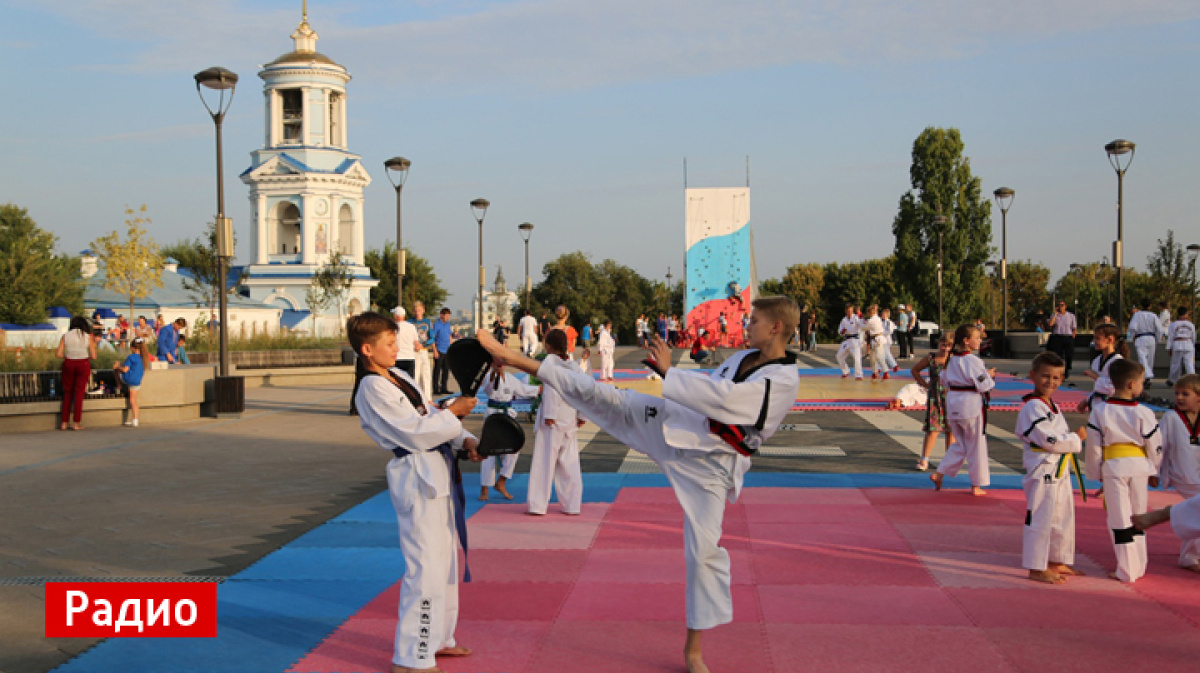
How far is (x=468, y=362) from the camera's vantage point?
4.88m

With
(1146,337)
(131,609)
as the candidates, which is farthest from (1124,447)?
(1146,337)

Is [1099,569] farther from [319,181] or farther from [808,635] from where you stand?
[319,181]

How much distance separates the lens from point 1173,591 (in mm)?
5957

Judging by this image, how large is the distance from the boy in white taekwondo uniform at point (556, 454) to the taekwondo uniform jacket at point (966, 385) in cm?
378

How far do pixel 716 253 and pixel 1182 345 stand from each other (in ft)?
81.1

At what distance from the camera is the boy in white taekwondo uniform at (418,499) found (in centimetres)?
452

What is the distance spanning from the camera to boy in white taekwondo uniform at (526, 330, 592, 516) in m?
8.52

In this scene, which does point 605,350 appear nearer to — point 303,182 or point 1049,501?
point 1049,501

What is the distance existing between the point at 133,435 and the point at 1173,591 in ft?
44.9

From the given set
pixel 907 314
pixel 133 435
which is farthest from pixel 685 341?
pixel 133 435

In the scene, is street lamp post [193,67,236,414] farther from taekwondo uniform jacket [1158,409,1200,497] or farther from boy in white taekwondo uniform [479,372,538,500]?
taekwondo uniform jacket [1158,409,1200,497]

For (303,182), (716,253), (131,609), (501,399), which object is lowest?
(131,609)

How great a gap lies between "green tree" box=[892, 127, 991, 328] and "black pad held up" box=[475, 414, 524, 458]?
6002cm

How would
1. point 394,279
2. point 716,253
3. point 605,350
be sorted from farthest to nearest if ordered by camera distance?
point 394,279 → point 716,253 → point 605,350
